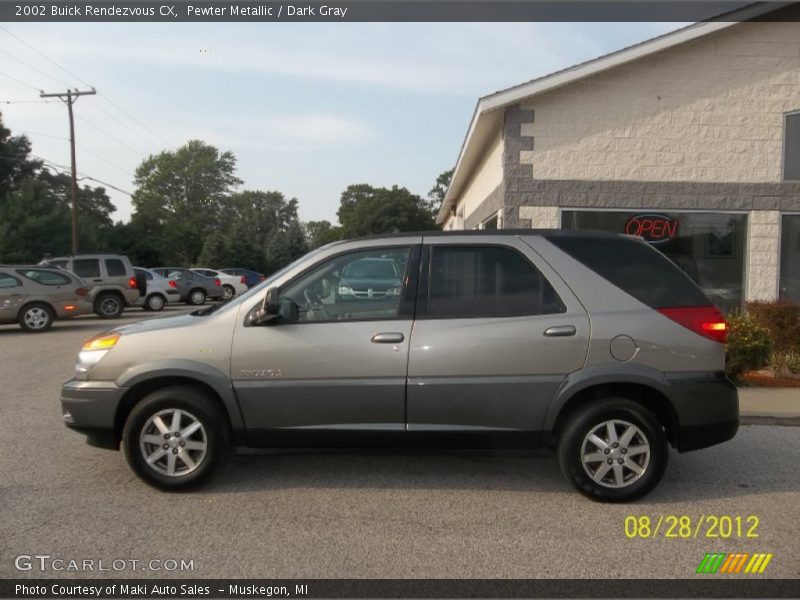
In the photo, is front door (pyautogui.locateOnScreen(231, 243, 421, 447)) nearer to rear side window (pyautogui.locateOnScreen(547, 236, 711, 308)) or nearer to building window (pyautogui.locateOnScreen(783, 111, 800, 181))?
rear side window (pyautogui.locateOnScreen(547, 236, 711, 308))

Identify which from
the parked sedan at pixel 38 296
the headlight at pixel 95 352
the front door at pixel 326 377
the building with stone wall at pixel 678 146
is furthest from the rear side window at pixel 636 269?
the parked sedan at pixel 38 296

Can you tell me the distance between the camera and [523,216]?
10.5 metres

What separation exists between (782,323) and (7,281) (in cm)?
1457

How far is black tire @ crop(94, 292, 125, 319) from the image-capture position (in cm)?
1794

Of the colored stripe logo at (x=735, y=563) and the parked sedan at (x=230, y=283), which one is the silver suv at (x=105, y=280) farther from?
the colored stripe logo at (x=735, y=563)

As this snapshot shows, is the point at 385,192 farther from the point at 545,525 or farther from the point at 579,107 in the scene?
the point at 545,525

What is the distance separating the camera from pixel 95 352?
4.61 m

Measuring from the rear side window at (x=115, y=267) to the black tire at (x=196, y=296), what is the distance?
644cm

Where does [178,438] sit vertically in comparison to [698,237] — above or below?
below

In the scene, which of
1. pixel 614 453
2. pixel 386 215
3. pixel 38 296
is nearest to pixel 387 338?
pixel 614 453

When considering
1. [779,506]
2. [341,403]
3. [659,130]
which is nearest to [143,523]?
[341,403]

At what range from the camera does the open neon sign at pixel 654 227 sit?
10.6 m

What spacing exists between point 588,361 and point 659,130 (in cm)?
738

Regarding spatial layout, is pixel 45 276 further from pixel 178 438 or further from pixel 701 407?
pixel 701 407
